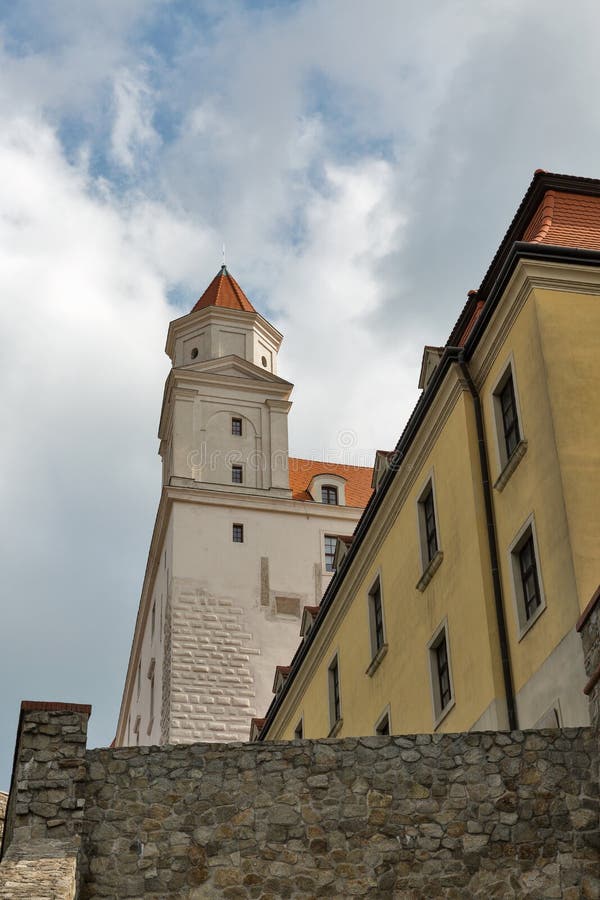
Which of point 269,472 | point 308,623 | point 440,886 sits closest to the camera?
point 440,886

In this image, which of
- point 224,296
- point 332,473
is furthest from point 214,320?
point 332,473

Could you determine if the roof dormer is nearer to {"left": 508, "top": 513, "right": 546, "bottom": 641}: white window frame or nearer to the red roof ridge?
the red roof ridge

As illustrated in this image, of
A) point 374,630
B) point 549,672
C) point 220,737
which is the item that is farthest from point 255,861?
point 220,737

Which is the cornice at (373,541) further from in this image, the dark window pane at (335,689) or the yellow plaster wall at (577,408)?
the yellow plaster wall at (577,408)

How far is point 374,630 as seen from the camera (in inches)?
941

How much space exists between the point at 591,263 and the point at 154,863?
10.4 m

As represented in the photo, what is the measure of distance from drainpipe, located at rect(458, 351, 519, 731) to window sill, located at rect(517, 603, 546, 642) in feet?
1.72

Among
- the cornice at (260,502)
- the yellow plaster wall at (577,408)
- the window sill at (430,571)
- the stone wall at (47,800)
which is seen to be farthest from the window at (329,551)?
the stone wall at (47,800)

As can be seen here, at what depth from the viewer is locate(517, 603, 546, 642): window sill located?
1616 cm

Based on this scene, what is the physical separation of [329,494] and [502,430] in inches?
1153

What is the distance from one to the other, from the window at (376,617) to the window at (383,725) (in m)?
1.31

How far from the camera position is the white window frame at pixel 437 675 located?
19219mm

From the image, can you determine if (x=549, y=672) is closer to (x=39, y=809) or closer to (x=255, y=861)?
(x=255, y=861)

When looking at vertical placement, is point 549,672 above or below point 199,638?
below
